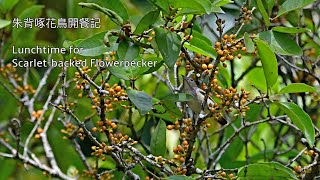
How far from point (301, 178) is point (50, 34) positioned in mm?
1485

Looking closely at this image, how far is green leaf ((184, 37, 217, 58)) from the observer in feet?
3.31

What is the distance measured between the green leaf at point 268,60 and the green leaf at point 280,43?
0.14ft

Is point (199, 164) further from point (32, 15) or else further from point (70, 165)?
point (32, 15)

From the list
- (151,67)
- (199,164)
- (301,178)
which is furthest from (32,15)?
(301,178)

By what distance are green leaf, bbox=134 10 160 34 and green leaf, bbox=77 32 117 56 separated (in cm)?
7

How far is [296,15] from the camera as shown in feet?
4.67

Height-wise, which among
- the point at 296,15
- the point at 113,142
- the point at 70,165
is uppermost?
the point at 296,15

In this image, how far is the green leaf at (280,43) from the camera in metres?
1.07

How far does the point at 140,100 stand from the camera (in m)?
0.98

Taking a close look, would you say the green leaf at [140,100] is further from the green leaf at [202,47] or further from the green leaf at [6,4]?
the green leaf at [6,4]

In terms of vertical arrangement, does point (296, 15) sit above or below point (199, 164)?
above

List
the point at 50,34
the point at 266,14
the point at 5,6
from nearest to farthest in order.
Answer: the point at 266,14 < the point at 5,6 < the point at 50,34

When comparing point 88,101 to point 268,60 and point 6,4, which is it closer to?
point 6,4

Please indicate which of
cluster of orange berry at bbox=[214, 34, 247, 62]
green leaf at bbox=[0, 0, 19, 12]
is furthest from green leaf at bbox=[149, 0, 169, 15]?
green leaf at bbox=[0, 0, 19, 12]
